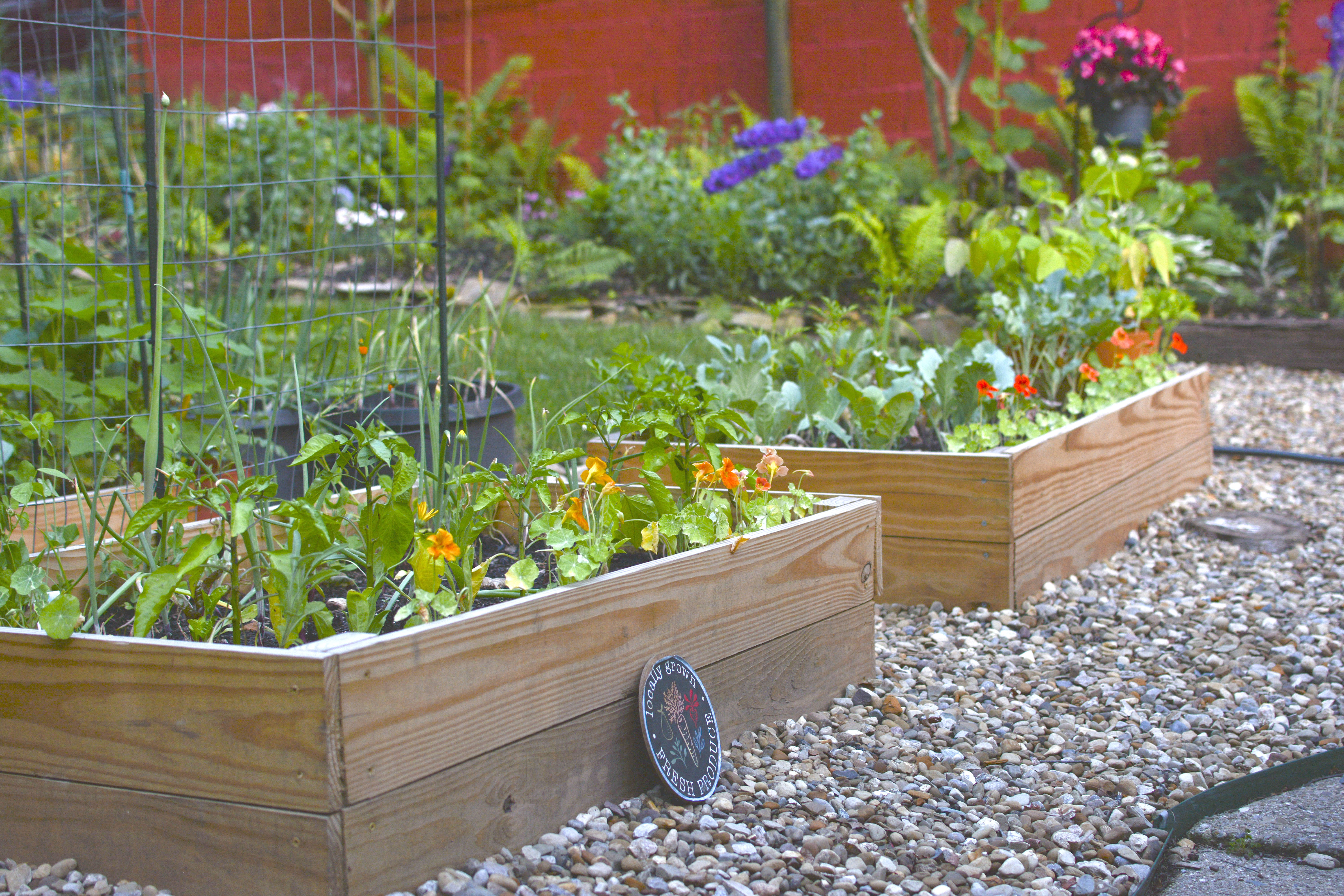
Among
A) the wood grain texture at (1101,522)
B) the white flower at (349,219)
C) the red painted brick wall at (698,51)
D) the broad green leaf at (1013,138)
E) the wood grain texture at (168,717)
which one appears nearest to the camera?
the wood grain texture at (168,717)

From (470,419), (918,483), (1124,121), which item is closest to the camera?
(918,483)

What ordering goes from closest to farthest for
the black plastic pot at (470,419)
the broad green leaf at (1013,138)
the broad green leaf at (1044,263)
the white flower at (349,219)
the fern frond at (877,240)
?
the black plastic pot at (470,419)
the broad green leaf at (1044,263)
the white flower at (349,219)
the fern frond at (877,240)
the broad green leaf at (1013,138)

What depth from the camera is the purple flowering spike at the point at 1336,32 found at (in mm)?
5543

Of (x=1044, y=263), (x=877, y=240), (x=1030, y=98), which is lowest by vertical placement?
(x=1044, y=263)

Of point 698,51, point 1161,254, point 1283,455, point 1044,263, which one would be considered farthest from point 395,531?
point 698,51

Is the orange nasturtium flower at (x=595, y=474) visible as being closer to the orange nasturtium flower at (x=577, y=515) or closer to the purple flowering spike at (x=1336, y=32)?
the orange nasturtium flower at (x=577, y=515)

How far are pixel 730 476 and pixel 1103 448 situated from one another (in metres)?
1.50

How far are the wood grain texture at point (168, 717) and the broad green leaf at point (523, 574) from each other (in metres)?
0.35

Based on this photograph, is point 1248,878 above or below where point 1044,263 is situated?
below

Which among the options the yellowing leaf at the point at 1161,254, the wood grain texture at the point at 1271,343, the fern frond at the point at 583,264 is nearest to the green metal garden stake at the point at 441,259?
the yellowing leaf at the point at 1161,254

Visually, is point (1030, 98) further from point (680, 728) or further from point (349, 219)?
point (680, 728)

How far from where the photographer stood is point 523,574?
1.48 metres

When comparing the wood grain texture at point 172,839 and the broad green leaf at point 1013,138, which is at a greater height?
the broad green leaf at point 1013,138

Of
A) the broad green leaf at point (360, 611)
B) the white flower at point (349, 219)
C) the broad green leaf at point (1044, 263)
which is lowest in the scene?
the broad green leaf at point (360, 611)
